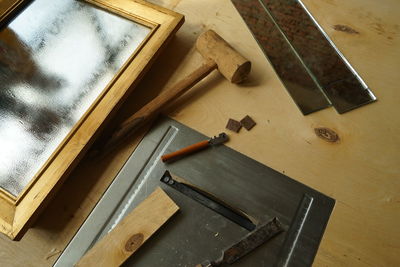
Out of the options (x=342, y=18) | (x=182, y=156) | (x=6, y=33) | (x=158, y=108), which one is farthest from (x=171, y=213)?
(x=342, y=18)

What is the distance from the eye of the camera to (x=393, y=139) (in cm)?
83

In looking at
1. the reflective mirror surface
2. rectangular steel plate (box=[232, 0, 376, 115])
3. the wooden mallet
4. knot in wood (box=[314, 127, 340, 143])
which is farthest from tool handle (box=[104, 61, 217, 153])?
knot in wood (box=[314, 127, 340, 143])

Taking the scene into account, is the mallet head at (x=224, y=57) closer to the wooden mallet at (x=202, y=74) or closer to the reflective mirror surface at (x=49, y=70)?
the wooden mallet at (x=202, y=74)

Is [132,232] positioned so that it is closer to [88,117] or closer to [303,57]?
[88,117]

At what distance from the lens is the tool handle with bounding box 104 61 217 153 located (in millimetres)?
813

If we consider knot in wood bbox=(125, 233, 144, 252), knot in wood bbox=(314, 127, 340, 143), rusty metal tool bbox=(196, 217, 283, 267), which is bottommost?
knot in wood bbox=(125, 233, 144, 252)

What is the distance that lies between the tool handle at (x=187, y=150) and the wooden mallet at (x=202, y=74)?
0.12 m

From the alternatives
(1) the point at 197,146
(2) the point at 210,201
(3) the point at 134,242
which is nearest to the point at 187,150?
(1) the point at 197,146

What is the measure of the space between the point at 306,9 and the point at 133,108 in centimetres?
68

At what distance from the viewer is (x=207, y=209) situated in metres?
0.74

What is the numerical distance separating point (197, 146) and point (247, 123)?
155 mm

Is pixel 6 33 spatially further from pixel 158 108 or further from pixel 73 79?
pixel 158 108

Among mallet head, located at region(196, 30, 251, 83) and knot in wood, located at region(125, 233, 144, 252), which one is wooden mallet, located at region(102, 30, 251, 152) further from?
knot in wood, located at region(125, 233, 144, 252)

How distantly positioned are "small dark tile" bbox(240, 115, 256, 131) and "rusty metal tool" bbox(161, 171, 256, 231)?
0.22m
